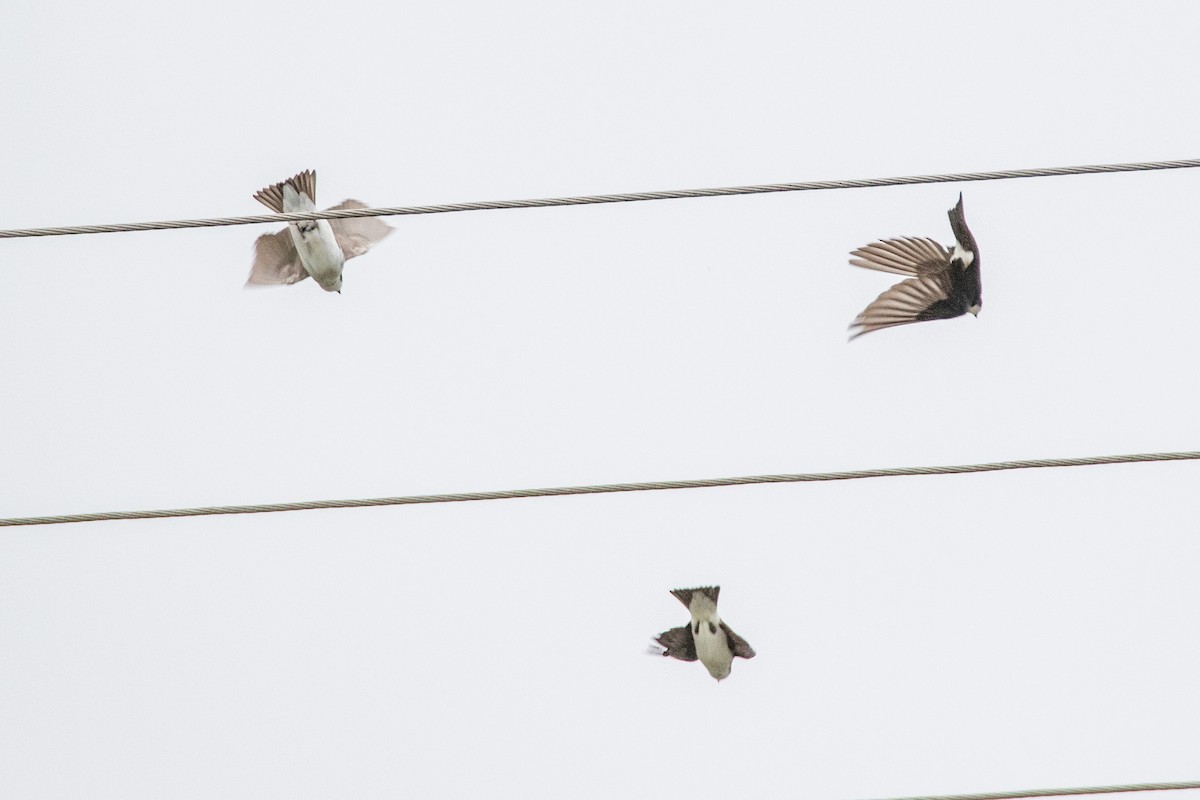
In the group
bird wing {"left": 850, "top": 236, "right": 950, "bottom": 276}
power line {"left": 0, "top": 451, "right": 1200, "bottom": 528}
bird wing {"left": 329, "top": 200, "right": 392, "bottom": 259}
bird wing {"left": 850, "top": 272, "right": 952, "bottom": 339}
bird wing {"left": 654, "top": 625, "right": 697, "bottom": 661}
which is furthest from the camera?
bird wing {"left": 329, "top": 200, "right": 392, "bottom": 259}

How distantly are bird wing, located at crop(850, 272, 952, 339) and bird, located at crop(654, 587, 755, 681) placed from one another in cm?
84

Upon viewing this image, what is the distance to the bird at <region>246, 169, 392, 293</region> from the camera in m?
5.33

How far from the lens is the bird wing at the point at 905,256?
5246 millimetres

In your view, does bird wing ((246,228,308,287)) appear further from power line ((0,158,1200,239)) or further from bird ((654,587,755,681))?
power line ((0,158,1200,239))

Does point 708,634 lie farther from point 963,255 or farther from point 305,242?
point 305,242

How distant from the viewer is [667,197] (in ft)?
11.0

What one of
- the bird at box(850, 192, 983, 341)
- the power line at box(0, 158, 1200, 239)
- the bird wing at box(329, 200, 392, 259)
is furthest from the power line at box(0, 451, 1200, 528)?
the bird wing at box(329, 200, 392, 259)

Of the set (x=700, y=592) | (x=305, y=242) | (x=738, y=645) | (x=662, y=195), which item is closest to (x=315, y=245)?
(x=305, y=242)

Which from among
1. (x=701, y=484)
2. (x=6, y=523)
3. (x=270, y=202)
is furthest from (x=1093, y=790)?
(x=270, y=202)

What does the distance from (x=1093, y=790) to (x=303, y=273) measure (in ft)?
9.97

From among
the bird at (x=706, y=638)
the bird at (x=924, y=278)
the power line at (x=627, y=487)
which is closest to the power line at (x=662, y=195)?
the power line at (x=627, y=487)

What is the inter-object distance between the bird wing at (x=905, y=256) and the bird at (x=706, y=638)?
993 millimetres

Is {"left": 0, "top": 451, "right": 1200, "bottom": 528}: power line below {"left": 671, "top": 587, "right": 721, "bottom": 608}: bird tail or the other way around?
below

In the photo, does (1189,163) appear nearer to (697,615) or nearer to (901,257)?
(901,257)
